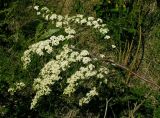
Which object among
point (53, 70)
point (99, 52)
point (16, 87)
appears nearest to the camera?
point (53, 70)

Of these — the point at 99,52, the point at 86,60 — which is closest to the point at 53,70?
the point at 86,60

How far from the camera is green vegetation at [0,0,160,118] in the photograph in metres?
4.28

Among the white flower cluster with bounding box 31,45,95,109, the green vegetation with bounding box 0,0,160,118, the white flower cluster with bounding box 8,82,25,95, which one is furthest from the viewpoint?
the green vegetation with bounding box 0,0,160,118

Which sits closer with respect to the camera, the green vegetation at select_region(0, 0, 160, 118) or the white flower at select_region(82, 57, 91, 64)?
the white flower at select_region(82, 57, 91, 64)

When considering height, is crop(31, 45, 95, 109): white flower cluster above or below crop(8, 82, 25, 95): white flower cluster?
above

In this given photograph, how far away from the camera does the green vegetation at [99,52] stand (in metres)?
4.28

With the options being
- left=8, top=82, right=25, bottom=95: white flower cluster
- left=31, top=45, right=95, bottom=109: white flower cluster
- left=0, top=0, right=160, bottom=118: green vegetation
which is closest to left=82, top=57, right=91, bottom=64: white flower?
left=31, top=45, right=95, bottom=109: white flower cluster

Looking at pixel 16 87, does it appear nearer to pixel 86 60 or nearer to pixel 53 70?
pixel 53 70

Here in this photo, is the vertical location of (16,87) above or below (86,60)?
below

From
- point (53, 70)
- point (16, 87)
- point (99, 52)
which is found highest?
point (53, 70)

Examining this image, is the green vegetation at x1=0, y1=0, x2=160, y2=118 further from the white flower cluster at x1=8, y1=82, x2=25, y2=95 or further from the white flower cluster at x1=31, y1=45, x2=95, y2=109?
the white flower cluster at x1=31, y1=45, x2=95, y2=109

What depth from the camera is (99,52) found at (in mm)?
4988

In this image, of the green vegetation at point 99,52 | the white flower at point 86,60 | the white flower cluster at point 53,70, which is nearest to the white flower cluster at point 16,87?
the green vegetation at point 99,52

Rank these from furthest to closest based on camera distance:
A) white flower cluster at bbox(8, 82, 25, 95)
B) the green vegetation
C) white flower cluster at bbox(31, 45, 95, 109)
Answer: the green vegetation < white flower cluster at bbox(8, 82, 25, 95) < white flower cluster at bbox(31, 45, 95, 109)
